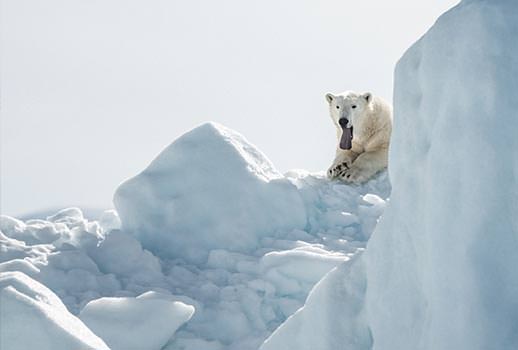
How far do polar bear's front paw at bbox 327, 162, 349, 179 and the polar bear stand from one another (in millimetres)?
327

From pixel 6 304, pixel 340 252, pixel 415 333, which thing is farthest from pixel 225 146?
pixel 415 333

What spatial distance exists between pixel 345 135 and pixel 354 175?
1119 mm

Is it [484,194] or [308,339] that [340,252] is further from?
[484,194]

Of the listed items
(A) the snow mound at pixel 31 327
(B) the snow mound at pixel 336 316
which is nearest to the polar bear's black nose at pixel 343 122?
(B) the snow mound at pixel 336 316

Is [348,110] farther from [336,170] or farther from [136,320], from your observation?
[136,320]

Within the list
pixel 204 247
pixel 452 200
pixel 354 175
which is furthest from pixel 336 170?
pixel 452 200

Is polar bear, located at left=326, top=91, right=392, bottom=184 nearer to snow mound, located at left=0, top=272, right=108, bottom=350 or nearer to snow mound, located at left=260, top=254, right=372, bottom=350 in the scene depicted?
snow mound, located at left=260, top=254, right=372, bottom=350

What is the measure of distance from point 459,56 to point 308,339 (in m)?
1.32

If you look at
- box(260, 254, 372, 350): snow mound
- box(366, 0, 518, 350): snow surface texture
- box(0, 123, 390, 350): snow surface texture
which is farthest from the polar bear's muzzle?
box(366, 0, 518, 350): snow surface texture

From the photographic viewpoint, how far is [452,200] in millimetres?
2424

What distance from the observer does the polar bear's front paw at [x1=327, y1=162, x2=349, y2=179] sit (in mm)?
9432

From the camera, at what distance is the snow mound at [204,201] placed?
7.41 meters

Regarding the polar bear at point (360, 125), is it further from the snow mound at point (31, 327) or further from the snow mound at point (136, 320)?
the snow mound at point (31, 327)

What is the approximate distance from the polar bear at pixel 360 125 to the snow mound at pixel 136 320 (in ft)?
15.8
